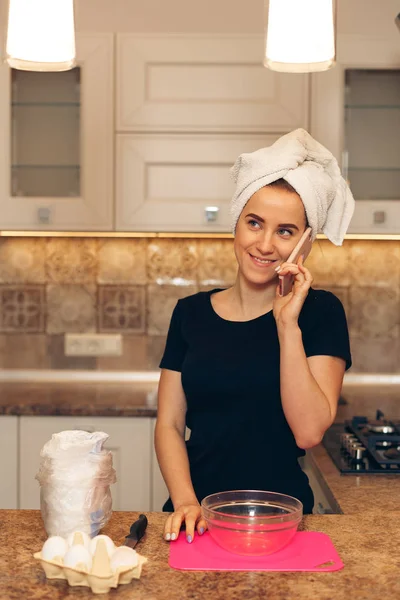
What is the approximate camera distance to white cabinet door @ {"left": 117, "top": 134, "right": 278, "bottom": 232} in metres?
2.95

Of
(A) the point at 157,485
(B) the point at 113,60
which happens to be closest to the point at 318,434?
(A) the point at 157,485

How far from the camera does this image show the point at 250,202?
1.80 meters

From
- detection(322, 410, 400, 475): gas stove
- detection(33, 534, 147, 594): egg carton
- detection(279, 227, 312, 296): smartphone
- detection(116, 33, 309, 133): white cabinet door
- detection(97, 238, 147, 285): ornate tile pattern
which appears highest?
detection(116, 33, 309, 133): white cabinet door

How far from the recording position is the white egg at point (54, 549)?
1.21 meters

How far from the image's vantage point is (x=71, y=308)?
3383mm

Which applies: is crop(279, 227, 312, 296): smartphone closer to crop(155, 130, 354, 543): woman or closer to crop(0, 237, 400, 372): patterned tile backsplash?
crop(155, 130, 354, 543): woman

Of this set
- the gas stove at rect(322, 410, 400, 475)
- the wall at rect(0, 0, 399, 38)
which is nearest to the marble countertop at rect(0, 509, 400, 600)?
the gas stove at rect(322, 410, 400, 475)

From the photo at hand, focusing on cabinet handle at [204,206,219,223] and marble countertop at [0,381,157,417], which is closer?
marble countertop at [0,381,157,417]

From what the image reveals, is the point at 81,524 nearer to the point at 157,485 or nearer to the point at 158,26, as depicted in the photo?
the point at 157,485

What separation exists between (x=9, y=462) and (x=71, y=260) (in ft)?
3.04

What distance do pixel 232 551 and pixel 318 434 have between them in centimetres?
40

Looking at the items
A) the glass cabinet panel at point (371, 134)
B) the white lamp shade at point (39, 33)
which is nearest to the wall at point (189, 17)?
the glass cabinet panel at point (371, 134)

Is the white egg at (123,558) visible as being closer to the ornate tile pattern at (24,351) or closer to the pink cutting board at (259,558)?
the pink cutting board at (259,558)

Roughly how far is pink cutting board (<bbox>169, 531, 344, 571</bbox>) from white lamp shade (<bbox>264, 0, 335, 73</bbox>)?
78cm
